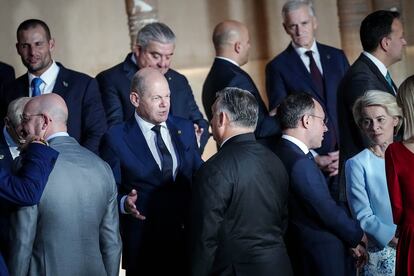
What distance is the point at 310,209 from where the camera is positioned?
552 cm

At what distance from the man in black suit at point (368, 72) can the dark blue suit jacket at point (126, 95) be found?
0.97 meters

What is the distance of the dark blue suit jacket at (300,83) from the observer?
7461 millimetres

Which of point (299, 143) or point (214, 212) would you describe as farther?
point (299, 143)

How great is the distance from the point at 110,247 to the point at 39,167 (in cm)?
67

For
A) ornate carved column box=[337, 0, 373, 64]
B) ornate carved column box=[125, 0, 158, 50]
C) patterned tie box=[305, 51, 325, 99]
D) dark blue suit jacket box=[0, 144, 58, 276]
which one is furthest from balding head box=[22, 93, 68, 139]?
ornate carved column box=[337, 0, 373, 64]

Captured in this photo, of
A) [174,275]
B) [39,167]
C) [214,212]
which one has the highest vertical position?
[39,167]

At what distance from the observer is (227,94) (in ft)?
17.4

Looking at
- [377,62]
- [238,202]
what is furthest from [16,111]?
[377,62]

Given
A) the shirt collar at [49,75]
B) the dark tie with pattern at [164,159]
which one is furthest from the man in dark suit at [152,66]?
the dark tie with pattern at [164,159]

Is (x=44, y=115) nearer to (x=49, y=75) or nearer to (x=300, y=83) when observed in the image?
(x=49, y=75)

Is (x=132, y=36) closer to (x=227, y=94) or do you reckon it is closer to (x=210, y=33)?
(x=210, y=33)

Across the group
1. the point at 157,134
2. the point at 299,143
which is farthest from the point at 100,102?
the point at 299,143

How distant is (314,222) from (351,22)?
462 centimetres

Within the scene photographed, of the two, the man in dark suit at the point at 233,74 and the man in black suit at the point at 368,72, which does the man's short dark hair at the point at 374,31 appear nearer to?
the man in black suit at the point at 368,72
